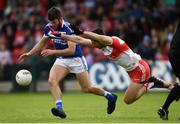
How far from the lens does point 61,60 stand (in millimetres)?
14492

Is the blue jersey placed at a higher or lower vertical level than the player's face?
lower

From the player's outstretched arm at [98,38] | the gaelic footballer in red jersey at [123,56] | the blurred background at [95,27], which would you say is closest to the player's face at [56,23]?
the gaelic footballer in red jersey at [123,56]

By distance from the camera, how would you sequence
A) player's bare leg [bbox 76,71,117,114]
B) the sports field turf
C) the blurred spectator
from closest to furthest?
the sports field turf < player's bare leg [bbox 76,71,117,114] < the blurred spectator

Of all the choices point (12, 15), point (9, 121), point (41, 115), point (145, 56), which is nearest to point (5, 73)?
point (12, 15)

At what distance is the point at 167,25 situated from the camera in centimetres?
2719

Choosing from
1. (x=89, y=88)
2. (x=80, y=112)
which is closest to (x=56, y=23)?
(x=89, y=88)

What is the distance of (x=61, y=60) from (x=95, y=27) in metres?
11.8

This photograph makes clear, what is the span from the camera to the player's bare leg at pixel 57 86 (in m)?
13.5

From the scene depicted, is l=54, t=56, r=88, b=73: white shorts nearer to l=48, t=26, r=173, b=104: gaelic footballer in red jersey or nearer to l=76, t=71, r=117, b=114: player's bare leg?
l=76, t=71, r=117, b=114: player's bare leg

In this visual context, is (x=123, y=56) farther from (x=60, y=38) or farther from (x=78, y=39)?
(x=60, y=38)

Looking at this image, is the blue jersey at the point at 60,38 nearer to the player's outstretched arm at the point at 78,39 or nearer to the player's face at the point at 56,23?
the player's face at the point at 56,23

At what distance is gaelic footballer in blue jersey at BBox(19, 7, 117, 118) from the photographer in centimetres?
1356

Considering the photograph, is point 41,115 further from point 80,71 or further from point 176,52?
point 176,52

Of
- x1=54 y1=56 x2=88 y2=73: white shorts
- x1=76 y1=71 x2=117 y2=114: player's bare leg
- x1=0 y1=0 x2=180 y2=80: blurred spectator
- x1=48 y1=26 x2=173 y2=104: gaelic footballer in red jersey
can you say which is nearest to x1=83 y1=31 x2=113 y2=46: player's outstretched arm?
x1=48 y1=26 x2=173 y2=104: gaelic footballer in red jersey
